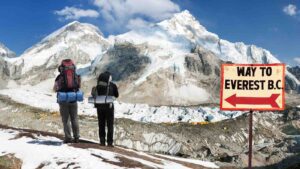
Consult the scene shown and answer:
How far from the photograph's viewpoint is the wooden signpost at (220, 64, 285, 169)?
16.6 metres

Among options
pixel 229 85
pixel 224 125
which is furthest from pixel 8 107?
pixel 229 85

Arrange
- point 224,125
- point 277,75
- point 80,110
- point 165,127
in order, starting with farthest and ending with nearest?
point 80,110
point 224,125
point 165,127
point 277,75

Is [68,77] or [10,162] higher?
[68,77]

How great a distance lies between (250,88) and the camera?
16703mm

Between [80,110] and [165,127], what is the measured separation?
26939 mm

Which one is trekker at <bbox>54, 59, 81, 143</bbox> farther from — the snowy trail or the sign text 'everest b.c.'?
the sign text 'everest b.c.'

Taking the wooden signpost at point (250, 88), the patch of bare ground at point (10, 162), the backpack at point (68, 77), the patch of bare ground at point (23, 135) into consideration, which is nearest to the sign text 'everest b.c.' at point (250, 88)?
the wooden signpost at point (250, 88)

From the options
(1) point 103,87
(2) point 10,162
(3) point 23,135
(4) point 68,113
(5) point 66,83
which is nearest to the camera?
(2) point 10,162

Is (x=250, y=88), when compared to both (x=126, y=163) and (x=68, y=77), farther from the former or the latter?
(x=68, y=77)

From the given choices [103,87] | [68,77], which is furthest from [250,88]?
[68,77]

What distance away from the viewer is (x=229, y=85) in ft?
54.8

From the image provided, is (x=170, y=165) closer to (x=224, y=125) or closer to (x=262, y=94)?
(x=262, y=94)

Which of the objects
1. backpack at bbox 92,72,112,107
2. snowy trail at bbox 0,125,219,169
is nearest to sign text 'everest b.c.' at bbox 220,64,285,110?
snowy trail at bbox 0,125,219,169

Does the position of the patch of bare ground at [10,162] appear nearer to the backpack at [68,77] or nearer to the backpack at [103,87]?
the backpack at [68,77]
